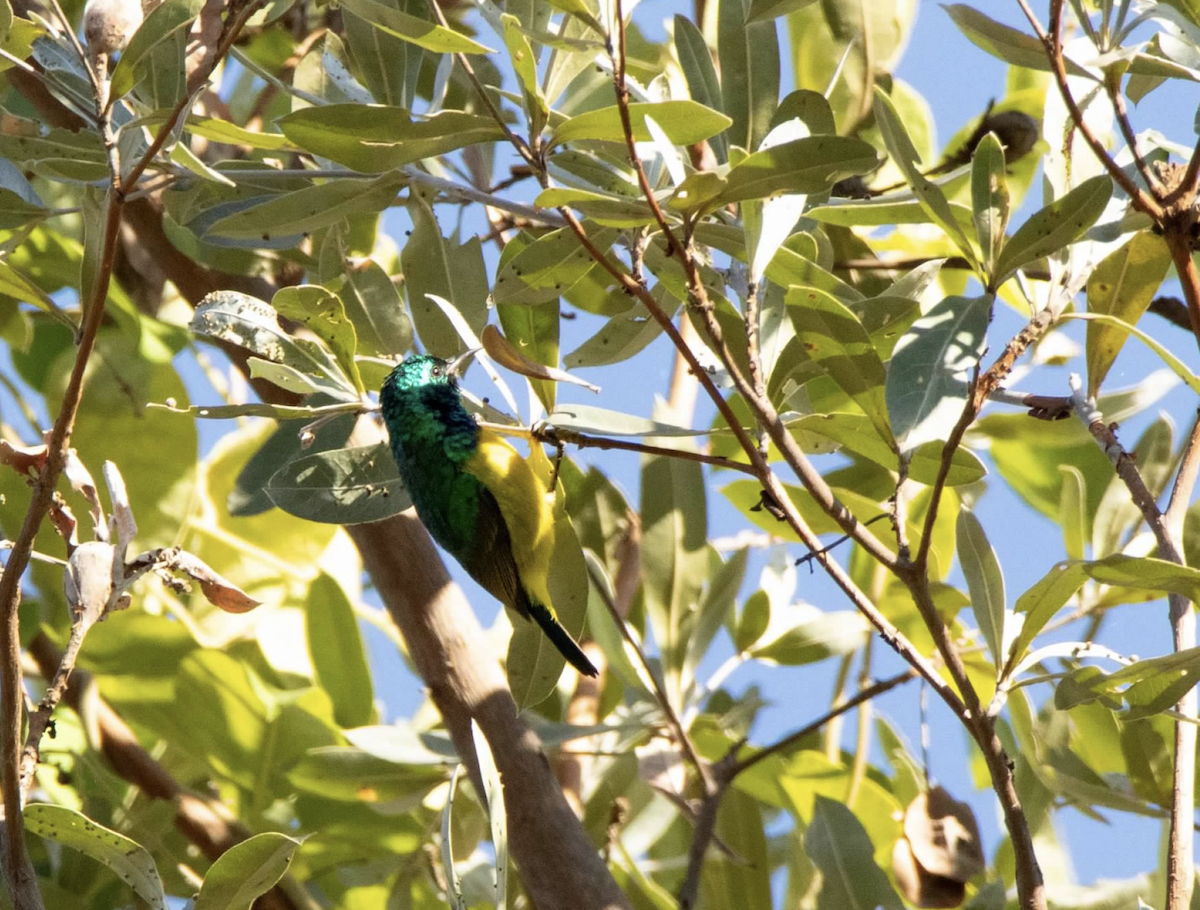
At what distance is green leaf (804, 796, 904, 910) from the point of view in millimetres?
1995

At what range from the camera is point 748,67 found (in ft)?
6.53

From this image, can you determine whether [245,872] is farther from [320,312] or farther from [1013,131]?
[1013,131]

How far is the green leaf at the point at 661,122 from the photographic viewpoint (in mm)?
1532

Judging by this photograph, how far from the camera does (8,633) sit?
1433 millimetres

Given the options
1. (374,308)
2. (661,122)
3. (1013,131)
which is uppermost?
(1013,131)

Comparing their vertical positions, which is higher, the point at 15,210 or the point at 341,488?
the point at 15,210

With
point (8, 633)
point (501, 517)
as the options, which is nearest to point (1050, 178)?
point (8, 633)

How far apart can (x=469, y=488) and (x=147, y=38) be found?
1573 millimetres

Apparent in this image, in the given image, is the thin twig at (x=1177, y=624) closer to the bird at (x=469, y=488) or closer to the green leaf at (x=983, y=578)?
the green leaf at (x=983, y=578)

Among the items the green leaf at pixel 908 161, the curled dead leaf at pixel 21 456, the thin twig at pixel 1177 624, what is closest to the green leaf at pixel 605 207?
the green leaf at pixel 908 161

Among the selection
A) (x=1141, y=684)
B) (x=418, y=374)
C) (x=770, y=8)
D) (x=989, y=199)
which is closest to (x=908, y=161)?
(x=989, y=199)

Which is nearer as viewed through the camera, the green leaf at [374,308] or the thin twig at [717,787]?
the thin twig at [717,787]

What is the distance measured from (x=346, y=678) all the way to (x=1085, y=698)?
149 cm

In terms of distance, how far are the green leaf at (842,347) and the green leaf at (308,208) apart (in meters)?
0.67
